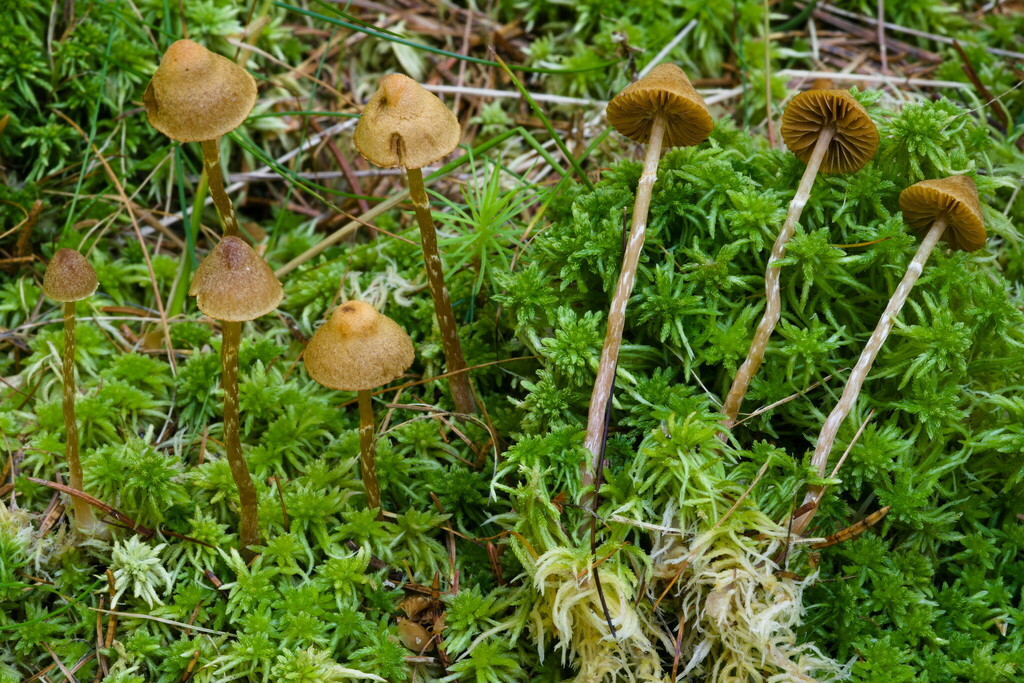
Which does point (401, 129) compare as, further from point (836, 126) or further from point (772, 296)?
point (836, 126)

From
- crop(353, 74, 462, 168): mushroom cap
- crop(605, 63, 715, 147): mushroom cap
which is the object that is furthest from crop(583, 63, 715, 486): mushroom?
crop(353, 74, 462, 168): mushroom cap

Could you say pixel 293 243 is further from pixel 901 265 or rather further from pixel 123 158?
pixel 901 265

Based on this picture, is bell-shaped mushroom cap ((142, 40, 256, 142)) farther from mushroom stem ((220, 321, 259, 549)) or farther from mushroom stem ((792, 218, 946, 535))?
mushroom stem ((792, 218, 946, 535))

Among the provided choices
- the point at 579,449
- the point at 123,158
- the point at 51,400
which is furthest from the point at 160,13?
the point at 579,449

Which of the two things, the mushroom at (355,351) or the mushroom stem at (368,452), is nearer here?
the mushroom at (355,351)

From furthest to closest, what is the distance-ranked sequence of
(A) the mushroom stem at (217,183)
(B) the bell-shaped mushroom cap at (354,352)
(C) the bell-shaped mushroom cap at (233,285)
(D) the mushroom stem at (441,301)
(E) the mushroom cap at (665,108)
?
(D) the mushroom stem at (441,301), (E) the mushroom cap at (665,108), (A) the mushroom stem at (217,183), (B) the bell-shaped mushroom cap at (354,352), (C) the bell-shaped mushroom cap at (233,285)

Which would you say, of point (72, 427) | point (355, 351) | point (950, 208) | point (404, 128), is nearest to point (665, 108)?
point (404, 128)

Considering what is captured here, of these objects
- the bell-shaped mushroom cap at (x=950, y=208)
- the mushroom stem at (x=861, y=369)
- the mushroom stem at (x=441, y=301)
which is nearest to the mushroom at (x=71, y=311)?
the mushroom stem at (x=441, y=301)

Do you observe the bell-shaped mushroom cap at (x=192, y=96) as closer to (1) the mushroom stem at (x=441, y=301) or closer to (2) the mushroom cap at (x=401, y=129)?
(2) the mushroom cap at (x=401, y=129)
